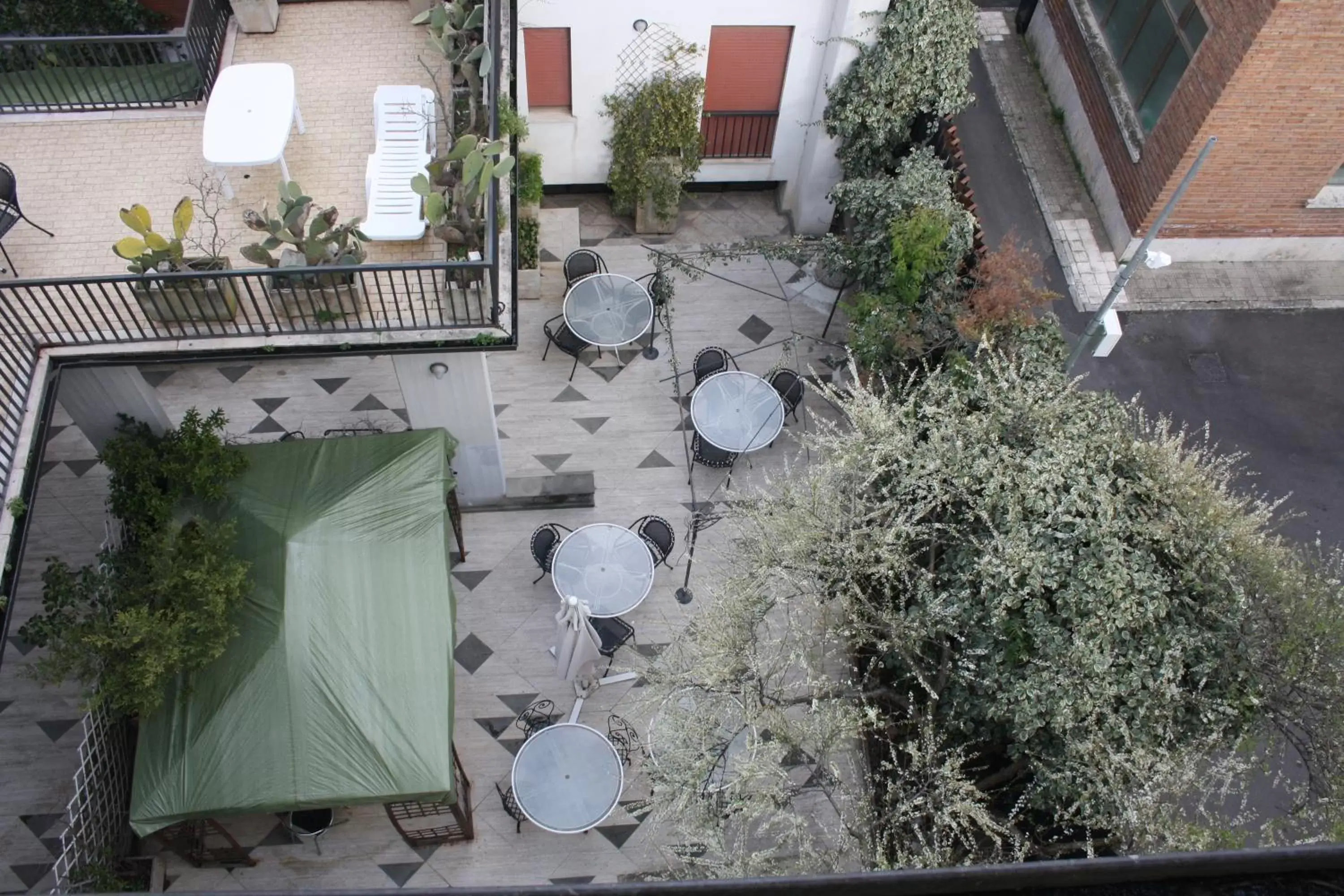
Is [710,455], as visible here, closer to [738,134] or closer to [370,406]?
[370,406]

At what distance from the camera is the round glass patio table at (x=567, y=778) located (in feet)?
32.4

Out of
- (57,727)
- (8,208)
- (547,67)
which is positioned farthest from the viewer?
(547,67)

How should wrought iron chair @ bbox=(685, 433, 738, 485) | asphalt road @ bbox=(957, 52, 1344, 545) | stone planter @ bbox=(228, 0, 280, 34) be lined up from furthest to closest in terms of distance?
1. asphalt road @ bbox=(957, 52, 1344, 545)
2. wrought iron chair @ bbox=(685, 433, 738, 485)
3. stone planter @ bbox=(228, 0, 280, 34)

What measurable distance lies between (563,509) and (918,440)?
4453mm

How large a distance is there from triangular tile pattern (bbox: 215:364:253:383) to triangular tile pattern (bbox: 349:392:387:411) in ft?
5.33

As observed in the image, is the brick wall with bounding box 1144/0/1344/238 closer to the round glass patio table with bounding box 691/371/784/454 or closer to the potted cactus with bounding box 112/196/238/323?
the round glass patio table with bounding box 691/371/784/454

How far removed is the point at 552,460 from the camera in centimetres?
1285

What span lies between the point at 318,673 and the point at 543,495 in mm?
4073

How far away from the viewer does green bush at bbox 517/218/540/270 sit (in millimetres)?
13531

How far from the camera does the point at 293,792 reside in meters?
8.59

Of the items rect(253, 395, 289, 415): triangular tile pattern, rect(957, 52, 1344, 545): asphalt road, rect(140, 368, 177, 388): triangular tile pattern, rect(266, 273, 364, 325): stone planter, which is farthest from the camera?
rect(140, 368, 177, 388): triangular tile pattern

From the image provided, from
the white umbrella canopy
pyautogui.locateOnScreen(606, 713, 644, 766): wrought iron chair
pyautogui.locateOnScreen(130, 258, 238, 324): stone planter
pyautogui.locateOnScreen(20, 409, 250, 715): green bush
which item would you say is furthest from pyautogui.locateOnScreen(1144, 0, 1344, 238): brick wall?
pyautogui.locateOnScreen(20, 409, 250, 715): green bush

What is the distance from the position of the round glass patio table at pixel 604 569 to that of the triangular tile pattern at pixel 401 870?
314cm

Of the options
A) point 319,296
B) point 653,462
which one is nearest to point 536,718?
point 653,462
